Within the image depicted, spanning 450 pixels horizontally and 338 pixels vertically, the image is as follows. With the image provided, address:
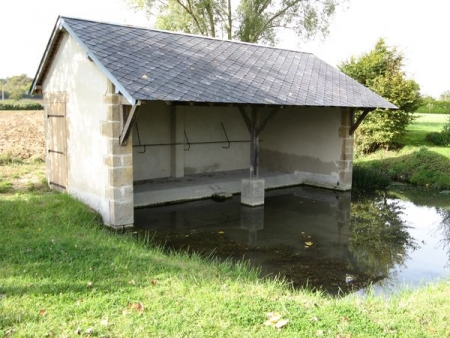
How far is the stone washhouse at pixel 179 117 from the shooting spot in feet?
24.0

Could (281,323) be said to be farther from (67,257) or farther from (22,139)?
(22,139)

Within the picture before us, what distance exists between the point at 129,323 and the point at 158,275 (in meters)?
1.16

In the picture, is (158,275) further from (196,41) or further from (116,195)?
(196,41)

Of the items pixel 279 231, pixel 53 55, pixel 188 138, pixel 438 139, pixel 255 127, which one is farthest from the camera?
pixel 438 139

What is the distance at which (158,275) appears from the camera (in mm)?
4711

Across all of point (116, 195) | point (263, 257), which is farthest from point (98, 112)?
point (263, 257)

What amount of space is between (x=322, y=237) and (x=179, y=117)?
17.5 ft

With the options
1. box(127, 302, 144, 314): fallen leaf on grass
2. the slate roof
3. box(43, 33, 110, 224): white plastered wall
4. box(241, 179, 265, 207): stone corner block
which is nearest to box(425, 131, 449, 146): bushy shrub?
the slate roof

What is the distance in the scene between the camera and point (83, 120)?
26.0 ft

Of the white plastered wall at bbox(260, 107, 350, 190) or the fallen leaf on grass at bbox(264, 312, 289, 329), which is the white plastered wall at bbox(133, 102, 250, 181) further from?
the fallen leaf on grass at bbox(264, 312, 289, 329)

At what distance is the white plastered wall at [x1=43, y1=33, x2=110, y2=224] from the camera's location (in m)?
7.46

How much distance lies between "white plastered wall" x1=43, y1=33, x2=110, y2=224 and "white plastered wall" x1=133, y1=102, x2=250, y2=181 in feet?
7.79

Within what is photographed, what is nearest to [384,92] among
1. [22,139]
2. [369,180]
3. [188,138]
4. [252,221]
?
[369,180]

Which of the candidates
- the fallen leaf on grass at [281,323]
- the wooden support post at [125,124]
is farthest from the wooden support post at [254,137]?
the fallen leaf on grass at [281,323]
